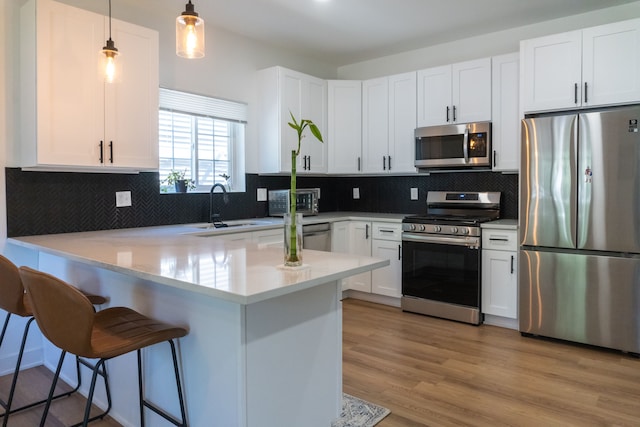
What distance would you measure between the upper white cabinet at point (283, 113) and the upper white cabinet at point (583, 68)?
2.01 meters

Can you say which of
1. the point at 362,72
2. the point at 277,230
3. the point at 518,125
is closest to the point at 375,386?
the point at 277,230

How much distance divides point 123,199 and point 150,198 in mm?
229

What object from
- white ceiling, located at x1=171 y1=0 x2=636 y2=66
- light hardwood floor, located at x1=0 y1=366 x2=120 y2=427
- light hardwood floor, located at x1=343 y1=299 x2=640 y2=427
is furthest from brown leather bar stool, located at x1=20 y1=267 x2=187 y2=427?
white ceiling, located at x1=171 y1=0 x2=636 y2=66

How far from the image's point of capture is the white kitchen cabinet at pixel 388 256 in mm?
4320

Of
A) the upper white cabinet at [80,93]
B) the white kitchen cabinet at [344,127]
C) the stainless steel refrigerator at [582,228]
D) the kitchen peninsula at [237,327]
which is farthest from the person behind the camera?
the white kitchen cabinet at [344,127]

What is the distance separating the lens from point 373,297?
4.63 meters

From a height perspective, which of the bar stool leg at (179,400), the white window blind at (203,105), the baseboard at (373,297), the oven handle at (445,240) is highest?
the white window blind at (203,105)

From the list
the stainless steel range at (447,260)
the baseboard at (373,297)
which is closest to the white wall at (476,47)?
the stainless steel range at (447,260)

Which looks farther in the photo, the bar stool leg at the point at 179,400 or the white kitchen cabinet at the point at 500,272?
the white kitchen cabinet at the point at 500,272

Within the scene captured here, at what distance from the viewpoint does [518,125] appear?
12.5ft

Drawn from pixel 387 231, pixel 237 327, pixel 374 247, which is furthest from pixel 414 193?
pixel 237 327

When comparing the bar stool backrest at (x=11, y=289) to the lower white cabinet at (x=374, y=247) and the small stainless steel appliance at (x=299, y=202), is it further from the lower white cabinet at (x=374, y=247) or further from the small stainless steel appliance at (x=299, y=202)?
the lower white cabinet at (x=374, y=247)

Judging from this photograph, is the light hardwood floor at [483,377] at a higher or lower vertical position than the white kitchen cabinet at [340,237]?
lower

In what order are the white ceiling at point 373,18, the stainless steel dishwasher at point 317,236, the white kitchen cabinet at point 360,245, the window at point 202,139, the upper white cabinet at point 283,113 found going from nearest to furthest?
1. the white ceiling at point 373,18
2. the window at point 202,139
3. the stainless steel dishwasher at point 317,236
4. the upper white cabinet at point 283,113
5. the white kitchen cabinet at point 360,245
